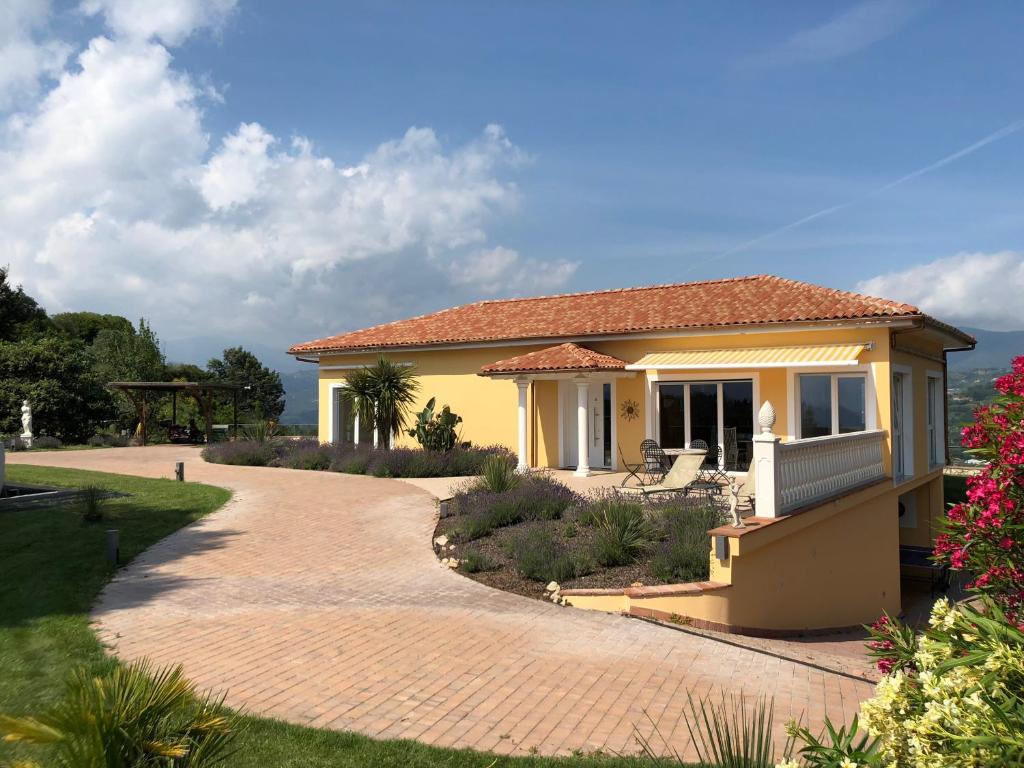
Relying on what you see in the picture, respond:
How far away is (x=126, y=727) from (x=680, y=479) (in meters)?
15.3

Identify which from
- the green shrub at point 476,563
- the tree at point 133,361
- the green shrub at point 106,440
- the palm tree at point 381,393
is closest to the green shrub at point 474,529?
the green shrub at point 476,563

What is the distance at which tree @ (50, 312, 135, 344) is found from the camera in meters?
82.1

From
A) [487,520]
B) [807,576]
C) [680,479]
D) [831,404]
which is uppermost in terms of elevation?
[831,404]

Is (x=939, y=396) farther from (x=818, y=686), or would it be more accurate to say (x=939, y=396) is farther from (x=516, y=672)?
(x=516, y=672)

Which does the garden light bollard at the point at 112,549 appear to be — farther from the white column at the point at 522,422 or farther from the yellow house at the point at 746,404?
the white column at the point at 522,422

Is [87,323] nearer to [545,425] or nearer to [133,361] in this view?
[133,361]

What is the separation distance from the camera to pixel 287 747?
617 cm

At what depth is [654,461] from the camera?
66.6 ft

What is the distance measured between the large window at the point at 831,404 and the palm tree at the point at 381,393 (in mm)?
14263

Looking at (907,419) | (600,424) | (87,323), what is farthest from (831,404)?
(87,323)

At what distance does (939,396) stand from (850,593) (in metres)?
15.3

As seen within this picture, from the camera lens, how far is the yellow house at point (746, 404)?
13.1 metres

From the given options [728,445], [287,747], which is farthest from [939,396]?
[287,747]

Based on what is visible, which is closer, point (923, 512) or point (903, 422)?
point (903, 422)
